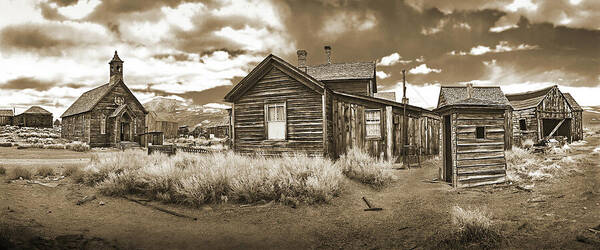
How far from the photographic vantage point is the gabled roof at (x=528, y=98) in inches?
999

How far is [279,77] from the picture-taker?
1359 cm

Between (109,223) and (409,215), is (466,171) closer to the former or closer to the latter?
(409,215)

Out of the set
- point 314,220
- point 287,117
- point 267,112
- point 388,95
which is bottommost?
point 314,220

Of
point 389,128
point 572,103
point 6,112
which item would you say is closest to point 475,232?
point 389,128

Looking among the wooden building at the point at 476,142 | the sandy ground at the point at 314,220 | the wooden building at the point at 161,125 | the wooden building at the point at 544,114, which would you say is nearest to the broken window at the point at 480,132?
the wooden building at the point at 476,142

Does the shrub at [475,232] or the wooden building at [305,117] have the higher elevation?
the wooden building at [305,117]

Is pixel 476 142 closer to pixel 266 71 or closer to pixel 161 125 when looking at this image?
pixel 266 71

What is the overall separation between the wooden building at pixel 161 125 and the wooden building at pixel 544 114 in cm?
4502

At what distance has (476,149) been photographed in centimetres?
907

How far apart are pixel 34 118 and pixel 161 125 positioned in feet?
89.1

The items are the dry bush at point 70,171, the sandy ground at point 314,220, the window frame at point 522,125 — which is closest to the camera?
the sandy ground at point 314,220

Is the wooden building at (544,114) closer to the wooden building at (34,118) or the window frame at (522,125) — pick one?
the window frame at (522,125)

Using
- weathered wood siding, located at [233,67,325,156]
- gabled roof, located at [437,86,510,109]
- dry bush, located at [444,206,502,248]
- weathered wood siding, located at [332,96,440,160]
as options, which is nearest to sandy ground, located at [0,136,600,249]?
dry bush, located at [444,206,502,248]

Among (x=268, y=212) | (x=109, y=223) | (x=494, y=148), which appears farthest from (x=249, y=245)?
(x=494, y=148)
